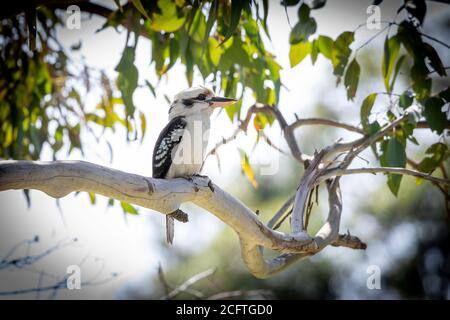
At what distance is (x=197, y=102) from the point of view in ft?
7.96

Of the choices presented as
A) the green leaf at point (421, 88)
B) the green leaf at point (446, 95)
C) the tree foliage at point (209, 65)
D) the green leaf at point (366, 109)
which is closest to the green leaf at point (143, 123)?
the tree foliage at point (209, 65)

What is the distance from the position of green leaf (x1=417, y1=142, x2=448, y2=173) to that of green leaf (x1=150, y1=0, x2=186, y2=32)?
129 centimetres

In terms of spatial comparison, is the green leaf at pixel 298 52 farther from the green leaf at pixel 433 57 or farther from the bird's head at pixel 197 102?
the green leaf at pixel 433 57

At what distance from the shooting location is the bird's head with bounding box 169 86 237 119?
7.93 feet

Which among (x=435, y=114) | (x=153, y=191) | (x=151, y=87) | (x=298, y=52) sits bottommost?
(x=153, y=191)

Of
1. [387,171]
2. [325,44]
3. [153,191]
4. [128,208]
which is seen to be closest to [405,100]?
[387,171]

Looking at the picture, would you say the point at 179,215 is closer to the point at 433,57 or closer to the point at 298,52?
the point at 298,52

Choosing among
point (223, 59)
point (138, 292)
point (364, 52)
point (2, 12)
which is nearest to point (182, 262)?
point (138, 292)

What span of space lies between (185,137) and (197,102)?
9.0 inches

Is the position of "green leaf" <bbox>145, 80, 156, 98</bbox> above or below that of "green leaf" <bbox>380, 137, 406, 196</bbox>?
above

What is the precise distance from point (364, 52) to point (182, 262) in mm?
4132

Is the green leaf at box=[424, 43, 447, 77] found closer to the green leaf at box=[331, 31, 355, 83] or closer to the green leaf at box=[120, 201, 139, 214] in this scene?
the green leaf at box=[331, 31, 355, 83]

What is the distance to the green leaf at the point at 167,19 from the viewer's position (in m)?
2.54

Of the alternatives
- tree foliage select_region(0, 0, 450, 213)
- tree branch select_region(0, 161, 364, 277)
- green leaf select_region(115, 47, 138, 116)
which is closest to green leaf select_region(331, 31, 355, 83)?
tree foliage select_region(0, 0, 450, 213)
